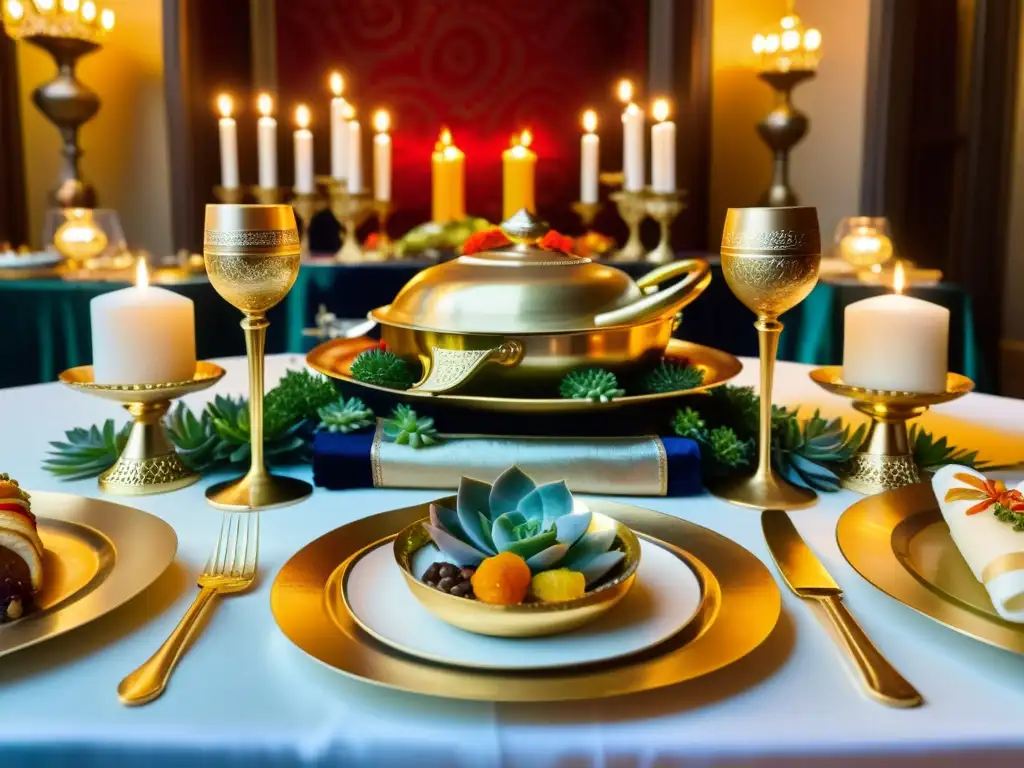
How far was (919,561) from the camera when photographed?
1.57 feet

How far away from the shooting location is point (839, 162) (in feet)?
9.62

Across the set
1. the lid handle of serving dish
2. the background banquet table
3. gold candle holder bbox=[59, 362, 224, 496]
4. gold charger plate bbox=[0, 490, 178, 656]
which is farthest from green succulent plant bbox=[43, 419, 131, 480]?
the background banquet table

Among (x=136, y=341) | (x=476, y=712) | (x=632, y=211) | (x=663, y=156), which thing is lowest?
(x=476, y=712)

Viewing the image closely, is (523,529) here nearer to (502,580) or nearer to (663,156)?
(502,580)

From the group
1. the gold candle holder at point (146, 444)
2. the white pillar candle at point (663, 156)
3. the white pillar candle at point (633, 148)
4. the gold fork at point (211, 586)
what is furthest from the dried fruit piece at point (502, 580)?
the white pillar candle at point (633, 148)

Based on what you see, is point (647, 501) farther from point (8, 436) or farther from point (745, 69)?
point (745, 69)

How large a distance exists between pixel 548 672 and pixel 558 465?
27 centimetres

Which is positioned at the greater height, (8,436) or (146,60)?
(146,60)

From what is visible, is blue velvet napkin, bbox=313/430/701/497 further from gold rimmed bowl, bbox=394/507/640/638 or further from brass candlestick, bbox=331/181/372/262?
brass candlestick, bbox=331/181/372/262

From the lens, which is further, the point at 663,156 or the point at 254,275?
the point at 663,156

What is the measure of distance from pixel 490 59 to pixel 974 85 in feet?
4.77

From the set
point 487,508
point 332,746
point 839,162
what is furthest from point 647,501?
point 839,162

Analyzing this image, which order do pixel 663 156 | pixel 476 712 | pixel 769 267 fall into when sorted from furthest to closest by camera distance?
pixel 663 156 < pixel 769 267 < pixel 476 712

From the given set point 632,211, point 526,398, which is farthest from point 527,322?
point 632,211
